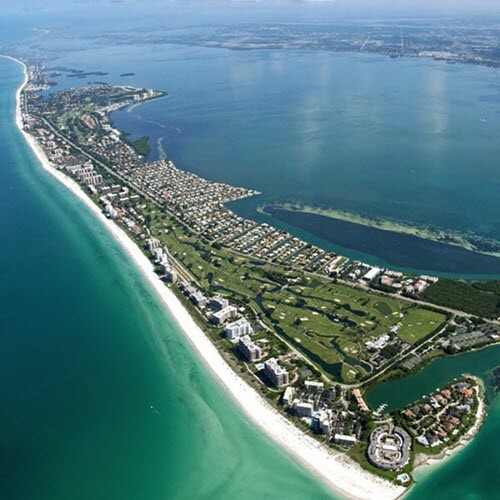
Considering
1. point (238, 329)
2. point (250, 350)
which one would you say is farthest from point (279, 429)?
point (238, 329)

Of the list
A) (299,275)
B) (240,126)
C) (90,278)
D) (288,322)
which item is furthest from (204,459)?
(240,126)

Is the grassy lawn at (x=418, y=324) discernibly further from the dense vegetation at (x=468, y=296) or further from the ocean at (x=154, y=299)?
the ocean at (x=154, y=299)

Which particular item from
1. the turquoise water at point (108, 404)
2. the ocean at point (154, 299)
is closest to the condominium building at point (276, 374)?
the turquoise water at point (108, 404)

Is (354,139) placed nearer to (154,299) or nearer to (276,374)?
(154,299)

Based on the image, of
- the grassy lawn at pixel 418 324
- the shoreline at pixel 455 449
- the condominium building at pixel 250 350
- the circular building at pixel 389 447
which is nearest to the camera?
the circular building at pixel 389 447

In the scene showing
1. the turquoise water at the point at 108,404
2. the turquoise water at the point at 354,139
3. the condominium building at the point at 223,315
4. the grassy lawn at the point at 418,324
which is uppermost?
the turquoise water at the point at 354,139

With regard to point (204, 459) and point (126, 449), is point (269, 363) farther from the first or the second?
point (126, 449)

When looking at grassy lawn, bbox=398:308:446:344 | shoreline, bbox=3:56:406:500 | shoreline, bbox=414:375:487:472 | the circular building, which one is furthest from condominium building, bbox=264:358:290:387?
grassy lawn, bbox=398:308:446:344

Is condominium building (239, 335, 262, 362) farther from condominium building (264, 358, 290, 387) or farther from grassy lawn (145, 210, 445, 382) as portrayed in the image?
grassy lawn (145, 210, 445, 382)
